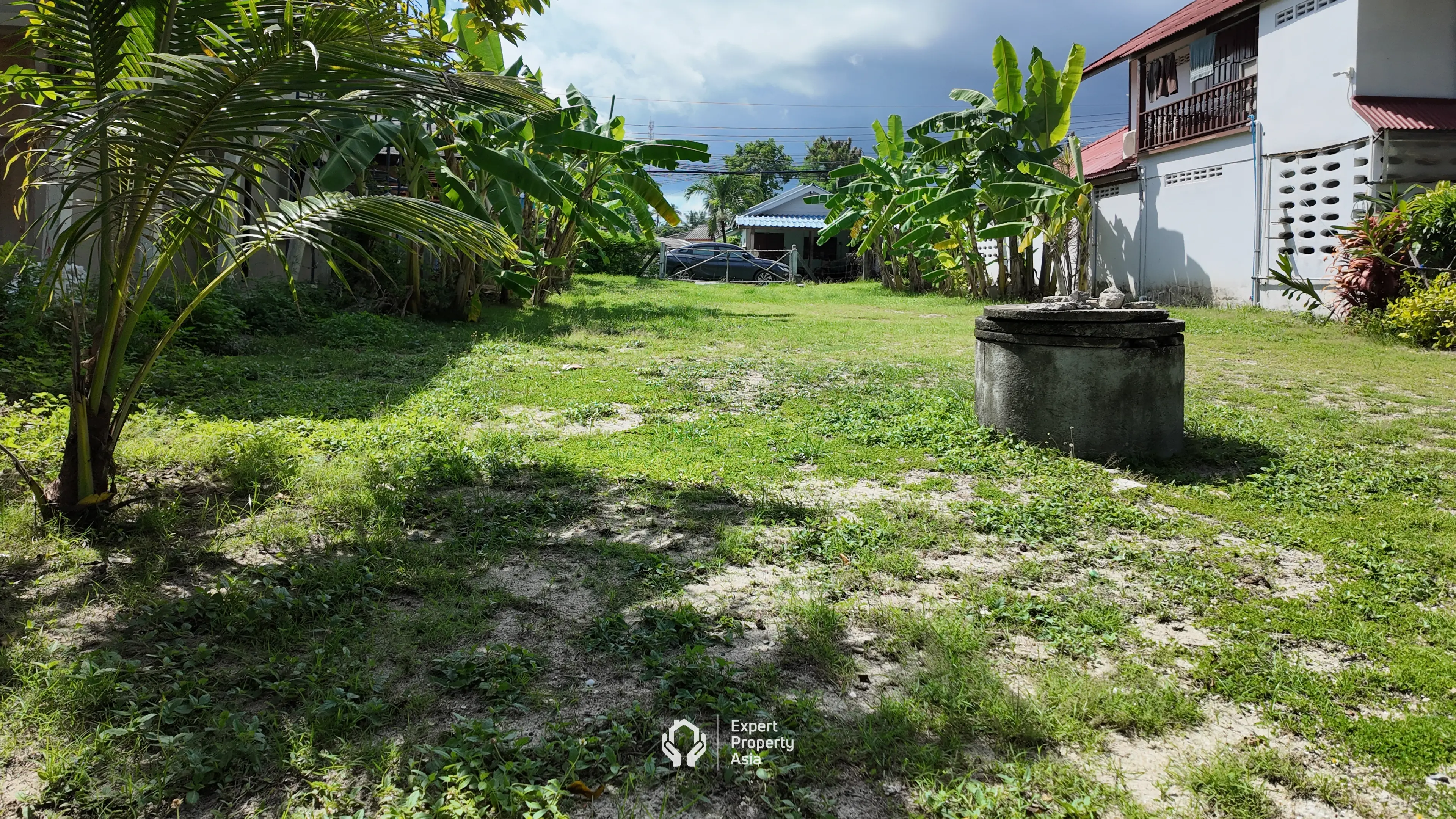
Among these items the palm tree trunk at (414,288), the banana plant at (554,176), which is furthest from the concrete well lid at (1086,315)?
the palm tree trunk at (414,288)

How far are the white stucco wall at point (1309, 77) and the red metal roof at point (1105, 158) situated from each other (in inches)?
143

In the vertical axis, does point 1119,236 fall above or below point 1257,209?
below

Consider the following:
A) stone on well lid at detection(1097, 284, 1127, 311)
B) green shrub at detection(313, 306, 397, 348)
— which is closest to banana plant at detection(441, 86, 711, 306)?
green shrub at detection(313, 306, 397, 348)

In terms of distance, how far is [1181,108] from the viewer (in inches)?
699

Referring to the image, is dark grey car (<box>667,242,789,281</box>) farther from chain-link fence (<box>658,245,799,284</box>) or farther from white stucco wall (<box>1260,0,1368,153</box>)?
white stucco wall (<box>1260,0,1368,153</box>)

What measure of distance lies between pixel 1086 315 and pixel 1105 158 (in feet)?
63.1

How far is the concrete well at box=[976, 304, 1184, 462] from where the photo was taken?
502 cm

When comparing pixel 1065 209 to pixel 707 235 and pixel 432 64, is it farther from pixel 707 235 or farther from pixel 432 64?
pixel 707 235

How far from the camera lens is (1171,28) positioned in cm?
1761

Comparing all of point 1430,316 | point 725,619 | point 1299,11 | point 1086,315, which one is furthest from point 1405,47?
point 725,619

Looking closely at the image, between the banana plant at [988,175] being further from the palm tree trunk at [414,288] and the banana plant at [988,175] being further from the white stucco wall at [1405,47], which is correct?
the palm tree trunk at [414,288]

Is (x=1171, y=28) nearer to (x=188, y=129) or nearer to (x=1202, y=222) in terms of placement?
(x=1202, y=222)

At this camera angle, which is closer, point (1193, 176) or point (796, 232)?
point (1193, 176)

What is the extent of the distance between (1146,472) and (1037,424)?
2.12ft
